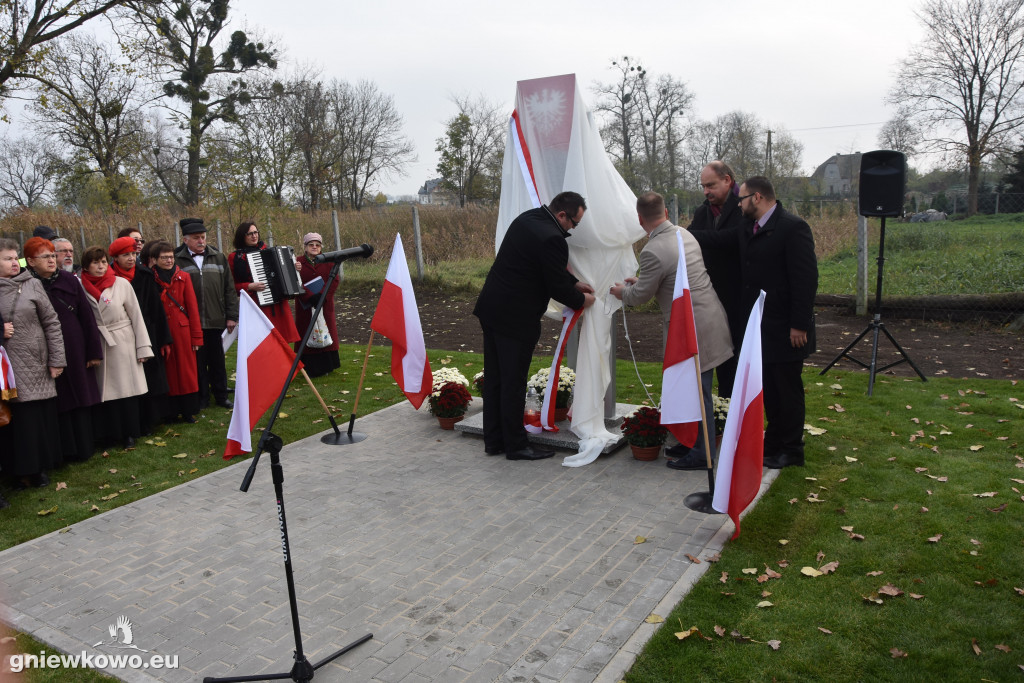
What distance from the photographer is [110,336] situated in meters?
7.24

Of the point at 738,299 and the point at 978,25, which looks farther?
the point at 978,25

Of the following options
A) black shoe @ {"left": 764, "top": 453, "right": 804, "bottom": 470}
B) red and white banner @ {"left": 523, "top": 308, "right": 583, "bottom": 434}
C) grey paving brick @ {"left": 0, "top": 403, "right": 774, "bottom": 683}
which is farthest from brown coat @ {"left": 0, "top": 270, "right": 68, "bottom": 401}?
black shoe @ {"left": 764, "top": 453, "right": 804, "bottom": 470}

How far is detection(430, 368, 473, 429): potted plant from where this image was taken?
7664mm

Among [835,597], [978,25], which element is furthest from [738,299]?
[978,25]

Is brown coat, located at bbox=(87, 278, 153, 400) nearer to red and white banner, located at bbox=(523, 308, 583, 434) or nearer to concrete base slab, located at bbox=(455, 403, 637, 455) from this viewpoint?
concrete base slab, located at bbox=(455, 403, 637, 455)

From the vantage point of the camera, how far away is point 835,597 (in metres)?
4.14

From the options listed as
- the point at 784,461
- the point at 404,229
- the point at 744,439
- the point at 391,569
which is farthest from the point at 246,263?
the point at 404,229

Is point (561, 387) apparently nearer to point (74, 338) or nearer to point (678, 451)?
point (678, 451)

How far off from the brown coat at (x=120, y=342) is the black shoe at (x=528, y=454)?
3.78m

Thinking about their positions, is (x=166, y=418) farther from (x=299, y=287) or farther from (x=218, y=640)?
(x=218, y=640)

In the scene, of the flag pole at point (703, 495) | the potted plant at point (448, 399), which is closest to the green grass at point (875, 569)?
the flag pole at point (703, 495)

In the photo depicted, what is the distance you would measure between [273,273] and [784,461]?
6.18 meters

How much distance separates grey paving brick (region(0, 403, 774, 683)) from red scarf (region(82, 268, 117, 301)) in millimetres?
2240

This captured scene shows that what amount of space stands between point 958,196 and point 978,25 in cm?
1127
